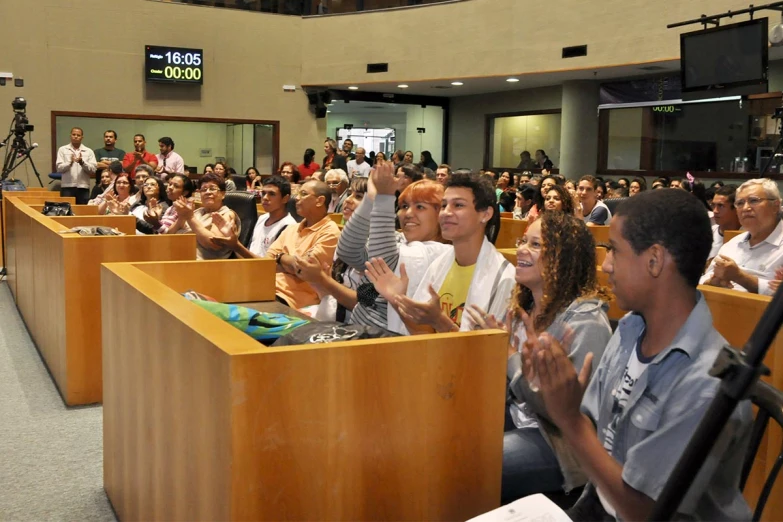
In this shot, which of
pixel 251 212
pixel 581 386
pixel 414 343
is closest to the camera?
pixel 581 386

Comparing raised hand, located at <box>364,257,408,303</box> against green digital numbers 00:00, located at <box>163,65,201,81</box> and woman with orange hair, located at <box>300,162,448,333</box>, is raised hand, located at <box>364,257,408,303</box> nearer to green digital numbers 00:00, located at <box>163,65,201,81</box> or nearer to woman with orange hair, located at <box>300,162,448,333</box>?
woman with orange hair, located at <box>300,162,448,333</box>

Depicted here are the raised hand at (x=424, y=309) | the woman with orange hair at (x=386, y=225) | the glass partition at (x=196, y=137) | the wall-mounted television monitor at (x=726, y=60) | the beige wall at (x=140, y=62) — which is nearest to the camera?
the raised hand at (x=424, y=309)

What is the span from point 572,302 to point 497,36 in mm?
12029

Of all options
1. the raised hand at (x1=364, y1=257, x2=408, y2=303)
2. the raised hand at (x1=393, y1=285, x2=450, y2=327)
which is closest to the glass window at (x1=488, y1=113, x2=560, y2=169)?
the raised hand at (x1=364, y1=257, x2=408, y2=303)

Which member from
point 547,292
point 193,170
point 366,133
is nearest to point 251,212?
point 547,292

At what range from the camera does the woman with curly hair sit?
2.27 metres

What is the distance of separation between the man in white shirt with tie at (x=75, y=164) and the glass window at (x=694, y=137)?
849 cm

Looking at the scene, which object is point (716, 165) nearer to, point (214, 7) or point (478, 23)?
point (478, 23)

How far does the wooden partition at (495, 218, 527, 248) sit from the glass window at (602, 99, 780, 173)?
19.2 feet

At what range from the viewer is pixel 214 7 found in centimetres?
1484

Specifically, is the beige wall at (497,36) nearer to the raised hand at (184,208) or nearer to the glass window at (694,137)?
the glass window at (694,137)

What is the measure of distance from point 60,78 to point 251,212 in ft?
29.4

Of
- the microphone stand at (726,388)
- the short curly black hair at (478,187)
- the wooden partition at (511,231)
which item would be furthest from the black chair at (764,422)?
the wooden partition at (511,231)

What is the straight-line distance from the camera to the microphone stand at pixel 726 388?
2.72 ft
